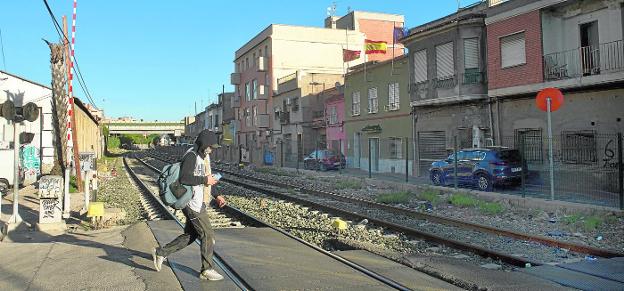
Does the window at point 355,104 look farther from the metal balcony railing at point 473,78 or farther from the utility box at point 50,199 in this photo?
the utility box at point 50,199

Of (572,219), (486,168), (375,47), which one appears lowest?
(572,219)

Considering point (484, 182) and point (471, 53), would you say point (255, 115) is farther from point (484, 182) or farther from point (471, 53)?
point (484, 182)

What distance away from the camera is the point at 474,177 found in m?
19.1

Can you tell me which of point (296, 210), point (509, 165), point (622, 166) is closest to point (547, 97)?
point (622, 166)

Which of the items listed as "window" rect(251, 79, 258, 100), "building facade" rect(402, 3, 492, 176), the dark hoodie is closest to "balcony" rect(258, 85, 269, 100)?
"window" rect(251, 79, 258, 100)

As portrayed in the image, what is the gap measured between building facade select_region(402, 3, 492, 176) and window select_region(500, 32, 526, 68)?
1420mm

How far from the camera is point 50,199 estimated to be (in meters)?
Answer: 10.4

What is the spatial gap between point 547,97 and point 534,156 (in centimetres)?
568

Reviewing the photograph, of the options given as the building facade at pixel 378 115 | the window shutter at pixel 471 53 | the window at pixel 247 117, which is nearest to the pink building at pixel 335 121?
the building facade at pixel 378 115

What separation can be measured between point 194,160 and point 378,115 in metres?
27.6

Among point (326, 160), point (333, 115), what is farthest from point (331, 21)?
point (326, 160)

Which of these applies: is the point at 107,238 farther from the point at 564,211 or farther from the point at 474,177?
the point at 474,177

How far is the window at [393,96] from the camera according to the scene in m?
30.7

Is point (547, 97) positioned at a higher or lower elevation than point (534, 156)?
higher
